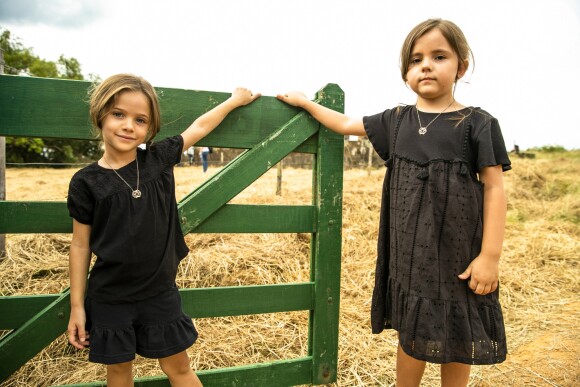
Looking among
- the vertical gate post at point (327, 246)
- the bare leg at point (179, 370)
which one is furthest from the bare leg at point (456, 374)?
the bare leg at point (179, 370)

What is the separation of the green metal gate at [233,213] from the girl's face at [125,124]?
292 millimetres

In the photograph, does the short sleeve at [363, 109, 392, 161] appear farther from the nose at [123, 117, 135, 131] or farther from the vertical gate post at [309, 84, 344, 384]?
the nose at [123, 117, 135, 131]

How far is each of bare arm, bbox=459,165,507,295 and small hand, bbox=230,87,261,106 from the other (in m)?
1.18

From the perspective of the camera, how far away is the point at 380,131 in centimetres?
206

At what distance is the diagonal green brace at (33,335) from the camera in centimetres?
183

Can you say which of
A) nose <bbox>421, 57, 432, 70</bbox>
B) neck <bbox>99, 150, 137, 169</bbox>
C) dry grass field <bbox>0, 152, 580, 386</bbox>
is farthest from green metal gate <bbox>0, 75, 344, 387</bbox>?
dry grass field <bbox>0, 152, 580, 386</bbox>

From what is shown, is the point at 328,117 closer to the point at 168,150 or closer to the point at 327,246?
the point at 327,246

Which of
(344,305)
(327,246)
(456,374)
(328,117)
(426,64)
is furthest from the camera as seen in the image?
(344,305)

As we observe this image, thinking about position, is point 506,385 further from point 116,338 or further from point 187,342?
point 116,338

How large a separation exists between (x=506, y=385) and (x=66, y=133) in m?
3.08

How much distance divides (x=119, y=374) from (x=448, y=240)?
1531 millimetres

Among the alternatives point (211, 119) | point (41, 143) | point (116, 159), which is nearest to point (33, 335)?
point (116, 159)

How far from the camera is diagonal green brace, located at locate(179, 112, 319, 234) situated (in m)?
2.02

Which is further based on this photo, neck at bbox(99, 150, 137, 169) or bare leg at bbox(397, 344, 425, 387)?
bare leg at bbox(397, 344, 425, 387)
